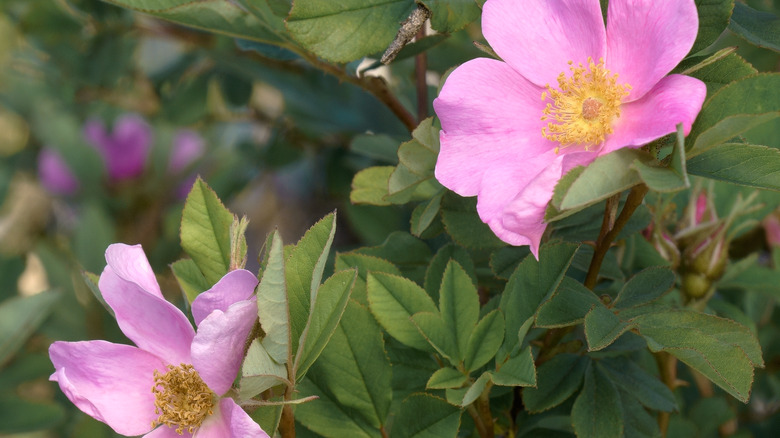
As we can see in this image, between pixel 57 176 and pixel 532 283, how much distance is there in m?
1.41

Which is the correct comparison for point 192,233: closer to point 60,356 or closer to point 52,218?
point 60,356

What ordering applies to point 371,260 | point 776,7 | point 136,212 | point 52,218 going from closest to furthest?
point 371,260 < point 776,7 < point 136,212 < point 52,218

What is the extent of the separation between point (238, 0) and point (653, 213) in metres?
0.44

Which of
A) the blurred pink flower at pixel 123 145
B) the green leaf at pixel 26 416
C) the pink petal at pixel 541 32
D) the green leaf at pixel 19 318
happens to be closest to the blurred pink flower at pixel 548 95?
the pink petal at pixel 541 32

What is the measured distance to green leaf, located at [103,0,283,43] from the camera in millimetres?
670

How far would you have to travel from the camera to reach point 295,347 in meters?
0.51

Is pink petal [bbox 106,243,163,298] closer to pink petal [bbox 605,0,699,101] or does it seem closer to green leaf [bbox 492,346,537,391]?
green leaf [bbox 492,346,537,391]

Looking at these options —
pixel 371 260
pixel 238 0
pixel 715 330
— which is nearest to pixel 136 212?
pixel 238 0

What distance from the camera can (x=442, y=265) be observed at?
25.9 inches

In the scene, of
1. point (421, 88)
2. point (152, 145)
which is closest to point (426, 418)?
point (421, 88)

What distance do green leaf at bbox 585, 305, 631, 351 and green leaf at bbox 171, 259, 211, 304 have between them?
0.29 meters

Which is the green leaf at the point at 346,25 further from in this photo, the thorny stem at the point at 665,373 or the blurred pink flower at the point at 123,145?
the blurred pink flower at the point at 123,145

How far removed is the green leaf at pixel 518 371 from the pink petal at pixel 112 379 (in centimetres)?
24

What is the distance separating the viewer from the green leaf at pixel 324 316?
0.51 metres
